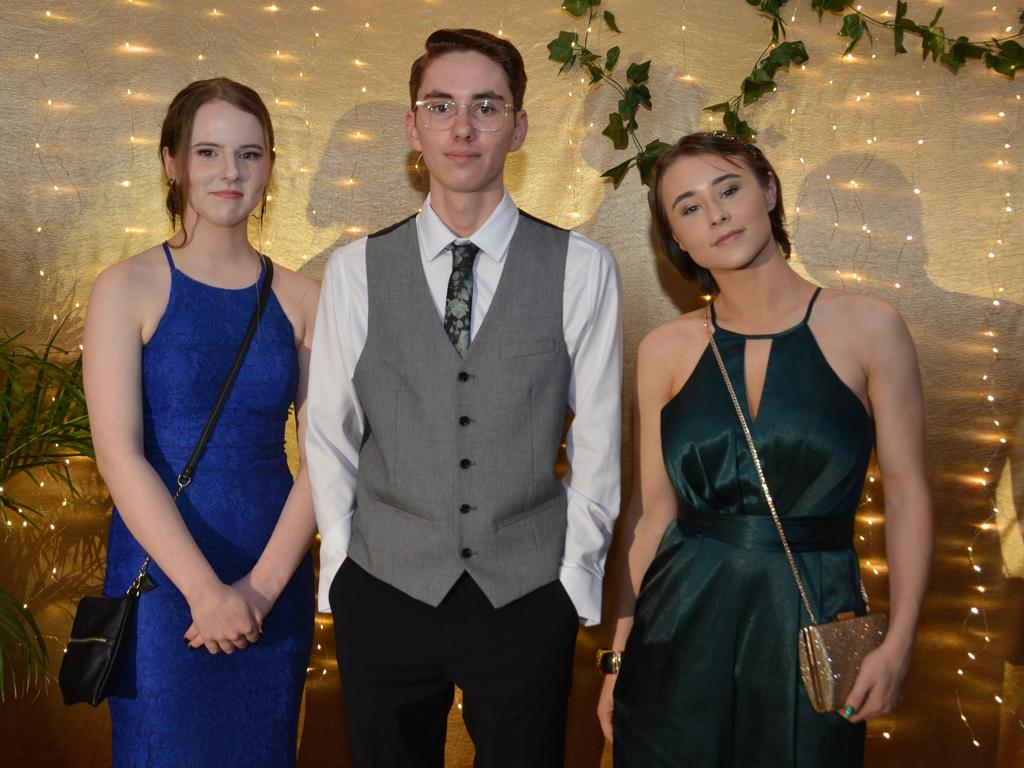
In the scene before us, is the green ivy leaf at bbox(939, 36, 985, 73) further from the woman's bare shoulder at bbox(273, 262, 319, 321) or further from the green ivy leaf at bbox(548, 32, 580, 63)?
the woman's bare shoulder at bbox(273, 262, 319, 321)

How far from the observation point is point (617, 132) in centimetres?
292

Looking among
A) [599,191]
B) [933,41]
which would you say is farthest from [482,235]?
[933,41]

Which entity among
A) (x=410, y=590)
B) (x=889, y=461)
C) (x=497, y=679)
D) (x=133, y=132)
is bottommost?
(x=497, y=679)

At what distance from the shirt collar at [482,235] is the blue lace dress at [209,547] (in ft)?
1.55

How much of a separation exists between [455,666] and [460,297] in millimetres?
715

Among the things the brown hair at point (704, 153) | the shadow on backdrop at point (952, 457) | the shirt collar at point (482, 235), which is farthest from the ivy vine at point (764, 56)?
the shirt collar at point (482, 235)

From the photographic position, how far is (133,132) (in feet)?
10.1

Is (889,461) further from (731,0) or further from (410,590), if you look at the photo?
(731,0)

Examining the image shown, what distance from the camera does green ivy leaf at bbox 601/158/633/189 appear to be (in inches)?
116

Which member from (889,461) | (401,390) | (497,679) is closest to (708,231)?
(889,461)

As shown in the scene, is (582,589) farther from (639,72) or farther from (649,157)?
(639,72)

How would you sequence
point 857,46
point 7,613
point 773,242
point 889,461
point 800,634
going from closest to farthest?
point 800,634 → point 889,461 → point 773,242 → point 7,613 → point 857,46

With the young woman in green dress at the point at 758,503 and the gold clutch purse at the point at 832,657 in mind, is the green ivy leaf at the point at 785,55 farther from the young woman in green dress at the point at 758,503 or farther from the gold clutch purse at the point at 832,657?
the gold clutch purse at the point at 832,657

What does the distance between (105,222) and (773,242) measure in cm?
201
